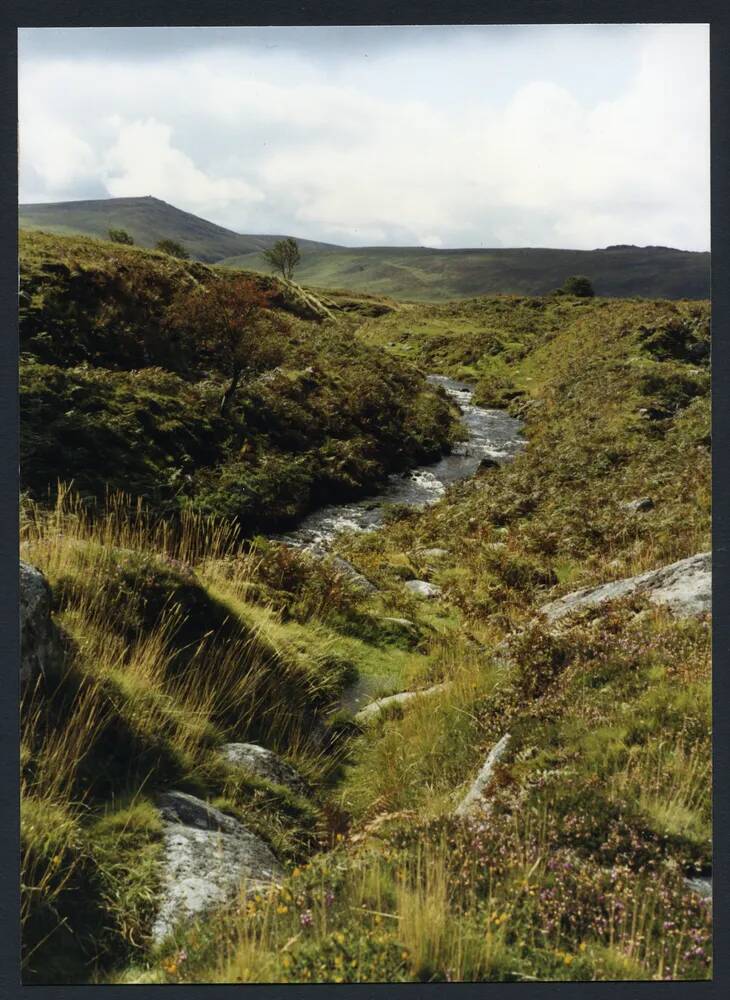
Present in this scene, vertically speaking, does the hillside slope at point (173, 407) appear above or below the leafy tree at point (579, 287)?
below

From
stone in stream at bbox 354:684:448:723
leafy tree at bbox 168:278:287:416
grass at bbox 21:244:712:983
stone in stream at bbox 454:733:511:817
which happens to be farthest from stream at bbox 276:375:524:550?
stone in stream at bbox 454:733:511:817

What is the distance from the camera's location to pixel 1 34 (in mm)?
4680

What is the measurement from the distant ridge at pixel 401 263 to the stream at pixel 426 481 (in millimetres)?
6149

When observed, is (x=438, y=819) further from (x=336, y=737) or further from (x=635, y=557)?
(x=635, y=557)

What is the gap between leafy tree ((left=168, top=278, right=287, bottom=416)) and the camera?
1727cm

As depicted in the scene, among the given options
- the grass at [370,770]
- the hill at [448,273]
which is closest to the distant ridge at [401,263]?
the hill at [448,273]

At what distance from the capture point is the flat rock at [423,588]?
430 inches

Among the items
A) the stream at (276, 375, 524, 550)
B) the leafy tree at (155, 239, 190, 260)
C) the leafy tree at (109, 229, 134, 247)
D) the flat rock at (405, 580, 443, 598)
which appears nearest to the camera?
the flat rock at (405, 580, 443, 598)

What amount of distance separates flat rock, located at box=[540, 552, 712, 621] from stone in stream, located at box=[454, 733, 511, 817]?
1.96 meters

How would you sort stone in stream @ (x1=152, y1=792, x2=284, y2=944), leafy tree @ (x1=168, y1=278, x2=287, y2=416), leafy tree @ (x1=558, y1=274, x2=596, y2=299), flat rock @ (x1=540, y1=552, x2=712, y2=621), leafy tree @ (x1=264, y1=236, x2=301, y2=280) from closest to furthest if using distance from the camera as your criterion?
stone in stream @ (x1=152, y1=792, x2=284, y2=944) → flat rock @ (x1=540, y1=552, x2=712, y2=621) → leafy tree @ (x1=168, y1=278, x2=287, y2=416) → leafy tree @ (x1=264, y1=236, x2=301, y2=280) → leafy tree @ (x1=558, y1=274, x2=596, y2=299)

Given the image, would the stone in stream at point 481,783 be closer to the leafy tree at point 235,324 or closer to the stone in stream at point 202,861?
the stone in stream at point 202,861

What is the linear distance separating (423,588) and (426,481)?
339 inches

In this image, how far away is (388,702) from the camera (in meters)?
6.95

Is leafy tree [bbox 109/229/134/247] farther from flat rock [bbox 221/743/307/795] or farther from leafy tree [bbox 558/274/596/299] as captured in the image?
leafy tree [bbox 558/274/596/299]
